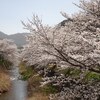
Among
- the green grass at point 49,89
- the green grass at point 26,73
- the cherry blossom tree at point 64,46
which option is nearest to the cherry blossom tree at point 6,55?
the green grass at point 26,73

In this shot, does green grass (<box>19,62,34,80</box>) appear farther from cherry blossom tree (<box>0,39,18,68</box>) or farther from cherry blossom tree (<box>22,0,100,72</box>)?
cherry blossom tree (<box>22,0,100,72</box>)

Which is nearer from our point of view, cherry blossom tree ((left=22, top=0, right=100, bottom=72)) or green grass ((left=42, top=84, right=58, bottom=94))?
cherry blossom tree ((left=22, top=0, right=100, bottom=72))

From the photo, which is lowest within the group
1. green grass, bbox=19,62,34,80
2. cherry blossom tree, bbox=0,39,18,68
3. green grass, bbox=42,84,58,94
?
green grass, bbox=42,84,58,94

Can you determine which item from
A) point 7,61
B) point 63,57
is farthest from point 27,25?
point 7,61

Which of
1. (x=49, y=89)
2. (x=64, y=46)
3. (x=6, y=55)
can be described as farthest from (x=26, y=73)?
(x=64, y=46)

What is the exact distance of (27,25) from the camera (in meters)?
10.7

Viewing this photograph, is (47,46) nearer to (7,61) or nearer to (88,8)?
(88,8)

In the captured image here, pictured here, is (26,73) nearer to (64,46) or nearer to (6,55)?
(6,55)

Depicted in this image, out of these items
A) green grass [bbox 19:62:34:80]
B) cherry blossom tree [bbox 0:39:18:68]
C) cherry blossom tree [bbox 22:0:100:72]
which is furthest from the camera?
cherry blossom tree [bbox 0:39:18:68]

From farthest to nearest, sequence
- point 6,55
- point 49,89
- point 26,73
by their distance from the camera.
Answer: point 6,55 → point 26,73 → point 49,89

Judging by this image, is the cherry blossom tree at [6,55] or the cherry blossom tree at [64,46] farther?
the cherry blossom tree at [6,55]

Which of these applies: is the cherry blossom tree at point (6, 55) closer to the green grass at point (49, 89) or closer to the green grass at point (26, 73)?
the green grass at point (26, 73)

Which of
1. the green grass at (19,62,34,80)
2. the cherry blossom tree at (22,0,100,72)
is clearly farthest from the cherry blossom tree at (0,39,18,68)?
the cherry blossom tree at (22,0,100,72)

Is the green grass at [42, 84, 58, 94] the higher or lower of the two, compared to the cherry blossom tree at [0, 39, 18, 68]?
lower
